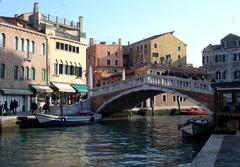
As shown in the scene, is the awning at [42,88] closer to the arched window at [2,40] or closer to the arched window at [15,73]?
the arched window at [15,73]

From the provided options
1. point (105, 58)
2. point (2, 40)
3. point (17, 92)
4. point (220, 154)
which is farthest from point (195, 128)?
point (105, 58)

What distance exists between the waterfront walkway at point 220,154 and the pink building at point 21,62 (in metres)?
17.0

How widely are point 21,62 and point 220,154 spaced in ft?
67.7

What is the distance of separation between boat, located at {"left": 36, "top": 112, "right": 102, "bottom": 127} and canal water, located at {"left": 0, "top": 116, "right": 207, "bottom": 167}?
3.07 metres

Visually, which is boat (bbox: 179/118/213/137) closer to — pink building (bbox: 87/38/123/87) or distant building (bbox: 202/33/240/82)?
distant building (bbox: 202/33/240/82)

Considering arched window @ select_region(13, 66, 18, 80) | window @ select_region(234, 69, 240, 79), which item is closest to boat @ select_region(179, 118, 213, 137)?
arched window @ select_region(13, 66, 18, 80)

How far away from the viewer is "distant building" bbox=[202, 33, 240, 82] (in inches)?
1800

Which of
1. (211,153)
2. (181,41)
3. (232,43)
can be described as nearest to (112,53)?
(181,41)

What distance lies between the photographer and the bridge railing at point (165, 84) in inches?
914

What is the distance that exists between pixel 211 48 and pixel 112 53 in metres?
10.6

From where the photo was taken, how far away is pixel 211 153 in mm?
9828

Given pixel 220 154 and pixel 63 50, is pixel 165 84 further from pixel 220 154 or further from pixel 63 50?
pixel 220 154

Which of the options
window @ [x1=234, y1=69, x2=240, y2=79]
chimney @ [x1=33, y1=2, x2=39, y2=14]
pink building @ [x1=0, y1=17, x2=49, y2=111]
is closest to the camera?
pink building @ [x1=0, y1=17, x2=49, y2=111]

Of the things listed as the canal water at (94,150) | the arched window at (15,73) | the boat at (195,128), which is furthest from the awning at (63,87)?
the boat at (195,128)
